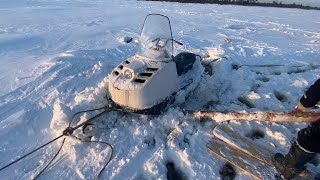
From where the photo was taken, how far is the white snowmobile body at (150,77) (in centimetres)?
427

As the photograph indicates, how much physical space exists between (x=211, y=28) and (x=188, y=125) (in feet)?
26.3

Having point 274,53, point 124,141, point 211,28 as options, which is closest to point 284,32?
point 211,28

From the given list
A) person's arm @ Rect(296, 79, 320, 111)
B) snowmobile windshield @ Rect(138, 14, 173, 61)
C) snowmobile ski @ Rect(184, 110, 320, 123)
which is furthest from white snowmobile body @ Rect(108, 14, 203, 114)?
person's arm @ Rect(296, 79, 320, 111)

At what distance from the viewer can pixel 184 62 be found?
538cm

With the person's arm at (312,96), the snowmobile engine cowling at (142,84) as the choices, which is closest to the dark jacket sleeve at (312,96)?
the person's arm at (312,96)

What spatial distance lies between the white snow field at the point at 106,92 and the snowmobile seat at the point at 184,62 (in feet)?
1.48

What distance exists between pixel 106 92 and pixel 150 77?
0.94 m

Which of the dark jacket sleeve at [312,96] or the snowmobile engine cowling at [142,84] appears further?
the snowmobile engine cowling at [142,84]

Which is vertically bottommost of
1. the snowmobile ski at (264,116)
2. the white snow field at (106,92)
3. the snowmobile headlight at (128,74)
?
the white snow field at (106,92)

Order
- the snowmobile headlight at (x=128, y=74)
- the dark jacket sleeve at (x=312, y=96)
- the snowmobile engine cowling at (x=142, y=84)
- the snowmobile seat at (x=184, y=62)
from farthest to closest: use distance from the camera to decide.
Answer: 1. the snowmobile seat at (x=184, y=62)
2. the snowmobile headlight at (x=128, y=74)
3. the snowmobile engine cowling at (x=142, y=84)
4. the dark jacket sleeve at (x=312, y=96)

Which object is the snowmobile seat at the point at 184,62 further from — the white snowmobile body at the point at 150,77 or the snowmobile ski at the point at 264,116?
the snowmobile ski at the point at 264,116

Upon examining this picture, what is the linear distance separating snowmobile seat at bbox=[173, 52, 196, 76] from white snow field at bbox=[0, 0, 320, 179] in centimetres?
45

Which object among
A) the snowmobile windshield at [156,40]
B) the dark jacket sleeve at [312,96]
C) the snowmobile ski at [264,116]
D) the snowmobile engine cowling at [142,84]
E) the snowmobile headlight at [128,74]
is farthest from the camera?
the snowmobile windshield at [156,40]

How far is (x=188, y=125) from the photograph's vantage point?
4.38 m
